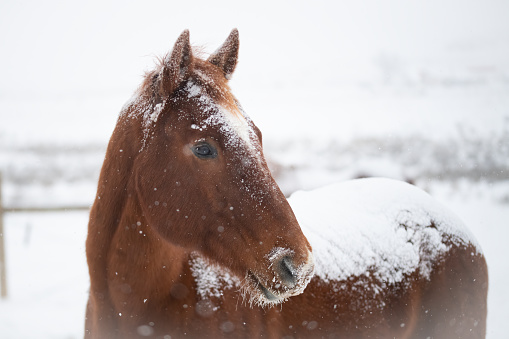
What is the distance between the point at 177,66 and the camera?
148cm

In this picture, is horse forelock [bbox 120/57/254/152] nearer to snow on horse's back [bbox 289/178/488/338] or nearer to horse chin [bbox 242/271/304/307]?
horse chin [bbox 242/271/304/307]

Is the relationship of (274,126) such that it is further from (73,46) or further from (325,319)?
(325,319)

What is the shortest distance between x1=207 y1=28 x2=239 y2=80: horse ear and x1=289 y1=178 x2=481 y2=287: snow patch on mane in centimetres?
106

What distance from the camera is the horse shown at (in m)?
1.39

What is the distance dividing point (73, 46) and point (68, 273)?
11741 mm

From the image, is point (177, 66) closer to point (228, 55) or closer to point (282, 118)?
point (228, 55)

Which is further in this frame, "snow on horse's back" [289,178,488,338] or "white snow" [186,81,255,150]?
"snow on horse's back" [289,178,488,338]

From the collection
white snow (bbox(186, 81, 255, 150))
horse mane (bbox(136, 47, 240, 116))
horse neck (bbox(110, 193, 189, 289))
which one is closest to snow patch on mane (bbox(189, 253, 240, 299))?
horse neck (bbox(110, 193, 189, 289))

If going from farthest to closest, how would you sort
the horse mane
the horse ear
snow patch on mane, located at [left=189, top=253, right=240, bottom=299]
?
the horse ear < snow patch on mane, located at [left=189, top=253, right=240, bottom=299] < the horse mane

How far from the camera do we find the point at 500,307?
4398 mm

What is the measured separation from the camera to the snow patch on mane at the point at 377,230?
203 centimetres

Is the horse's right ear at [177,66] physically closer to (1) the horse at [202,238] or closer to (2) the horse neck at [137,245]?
(1) the horse at [202,238]

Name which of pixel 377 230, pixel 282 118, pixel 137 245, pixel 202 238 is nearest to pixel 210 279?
pixel 202 238

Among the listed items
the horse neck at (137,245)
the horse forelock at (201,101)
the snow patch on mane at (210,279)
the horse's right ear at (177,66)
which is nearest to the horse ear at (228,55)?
the horse forelock at (201,101)
